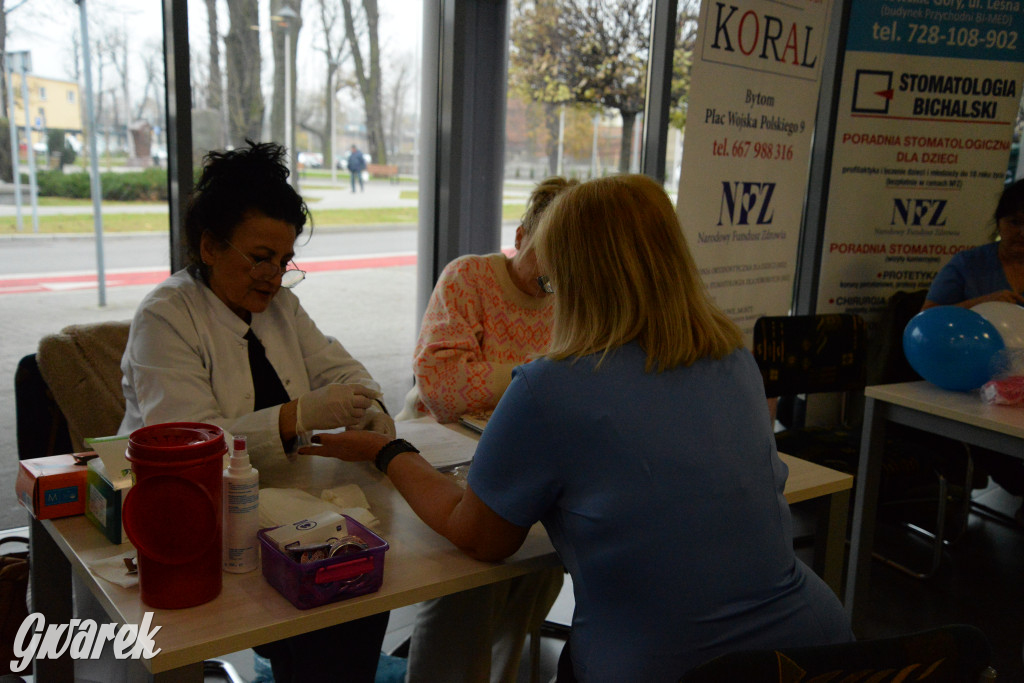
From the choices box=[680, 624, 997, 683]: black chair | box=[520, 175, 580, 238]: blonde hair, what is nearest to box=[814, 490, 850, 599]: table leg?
box=[680, 624, 997, 683]: black chair

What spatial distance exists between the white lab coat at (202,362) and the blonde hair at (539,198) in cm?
61

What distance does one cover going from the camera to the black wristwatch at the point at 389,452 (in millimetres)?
1585

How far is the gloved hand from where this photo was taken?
1700mm

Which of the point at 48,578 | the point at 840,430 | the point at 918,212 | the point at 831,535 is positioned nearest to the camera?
the point at 48,578

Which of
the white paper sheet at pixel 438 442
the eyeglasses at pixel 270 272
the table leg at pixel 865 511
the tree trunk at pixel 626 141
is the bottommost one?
the table leg at pixel 865 511

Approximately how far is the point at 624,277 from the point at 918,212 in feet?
12.2

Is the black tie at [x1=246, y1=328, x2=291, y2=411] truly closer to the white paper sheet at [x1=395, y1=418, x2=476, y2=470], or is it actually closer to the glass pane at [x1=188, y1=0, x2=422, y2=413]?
the white paper sheet at [x1=395, y1=418, x2=476, y2=470]

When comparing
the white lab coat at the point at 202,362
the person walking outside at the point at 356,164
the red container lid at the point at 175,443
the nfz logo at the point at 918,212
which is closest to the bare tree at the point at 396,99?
the person walking outside at the point at 356,164

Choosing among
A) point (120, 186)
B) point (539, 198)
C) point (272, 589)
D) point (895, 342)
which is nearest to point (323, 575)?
point (272, 589)

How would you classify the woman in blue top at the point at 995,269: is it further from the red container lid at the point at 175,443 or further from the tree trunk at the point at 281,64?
the red container lid at the point at 175,443

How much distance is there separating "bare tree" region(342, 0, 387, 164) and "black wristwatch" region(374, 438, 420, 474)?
2.10m

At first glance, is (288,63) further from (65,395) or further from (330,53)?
(65,395)

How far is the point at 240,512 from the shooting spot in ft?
4.02

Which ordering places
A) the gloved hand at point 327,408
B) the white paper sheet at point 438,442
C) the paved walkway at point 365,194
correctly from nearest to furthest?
1. the gloved hand at point 327,408
2. the white paper sheet at point 438,442
3. the paved walkway at point 365,194
